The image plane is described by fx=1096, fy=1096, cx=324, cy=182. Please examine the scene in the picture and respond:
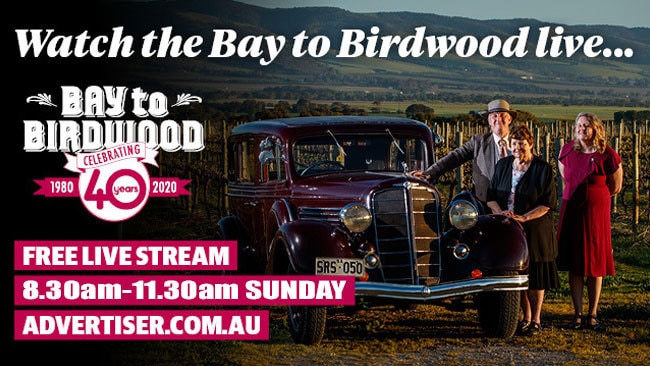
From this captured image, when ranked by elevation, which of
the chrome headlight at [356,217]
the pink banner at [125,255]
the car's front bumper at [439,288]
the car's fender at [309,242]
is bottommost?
the car's front bumper at [439,288]

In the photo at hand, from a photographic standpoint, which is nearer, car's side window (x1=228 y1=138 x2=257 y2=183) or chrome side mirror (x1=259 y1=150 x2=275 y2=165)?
chrome side mirror (x1=259 y1=150 x2=275 y2=165)

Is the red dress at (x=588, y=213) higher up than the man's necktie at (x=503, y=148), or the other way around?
the man's necktie at (x=503, y=148)

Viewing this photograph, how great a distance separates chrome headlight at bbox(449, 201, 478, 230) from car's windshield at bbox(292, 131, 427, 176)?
130 cm

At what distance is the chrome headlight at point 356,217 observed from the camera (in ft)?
29.1

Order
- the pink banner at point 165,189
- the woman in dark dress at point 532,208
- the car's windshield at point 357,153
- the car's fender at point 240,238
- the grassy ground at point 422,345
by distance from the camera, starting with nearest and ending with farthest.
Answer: the grassy ground at point 422,345
the woman in dark dress at point 532,208
the car's windshield at point 357,153
the car's fender at point 240,238
the pink banner at point 165,189

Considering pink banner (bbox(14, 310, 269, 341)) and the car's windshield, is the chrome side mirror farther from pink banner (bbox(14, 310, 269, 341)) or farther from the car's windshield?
pink banner (bbox(14, 310, 269, 341))

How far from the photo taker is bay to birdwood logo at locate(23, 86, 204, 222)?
1236 centimetres

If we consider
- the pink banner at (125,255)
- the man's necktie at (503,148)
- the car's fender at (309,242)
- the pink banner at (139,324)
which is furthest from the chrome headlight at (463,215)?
the pink banner at (125,255)

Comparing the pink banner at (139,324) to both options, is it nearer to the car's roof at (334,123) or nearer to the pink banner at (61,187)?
the car's roof at (334,123)

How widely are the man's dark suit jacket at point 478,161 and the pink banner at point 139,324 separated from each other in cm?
215

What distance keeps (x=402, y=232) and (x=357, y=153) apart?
5.00 ft

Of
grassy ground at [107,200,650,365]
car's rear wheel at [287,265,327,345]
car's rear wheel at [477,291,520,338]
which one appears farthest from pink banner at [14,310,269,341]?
car's rear wheel at [477,291,520,338]

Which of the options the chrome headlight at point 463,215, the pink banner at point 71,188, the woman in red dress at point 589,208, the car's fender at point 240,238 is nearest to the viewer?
the chrome headlight at point 463,215

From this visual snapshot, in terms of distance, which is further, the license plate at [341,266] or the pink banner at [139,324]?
the pink banner at [139,324]
